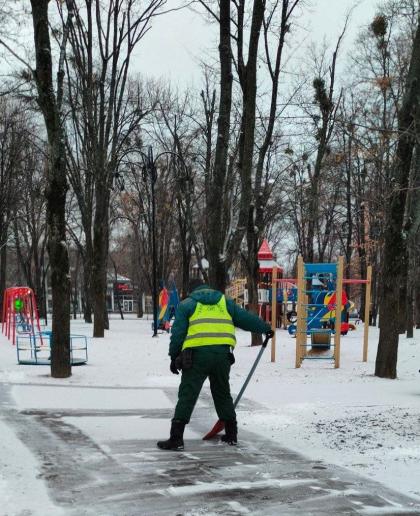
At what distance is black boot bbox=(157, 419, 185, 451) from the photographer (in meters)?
6.12

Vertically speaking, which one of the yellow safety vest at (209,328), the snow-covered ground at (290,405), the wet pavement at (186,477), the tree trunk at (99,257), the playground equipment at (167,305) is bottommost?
the snow-covered ground at (290,405)

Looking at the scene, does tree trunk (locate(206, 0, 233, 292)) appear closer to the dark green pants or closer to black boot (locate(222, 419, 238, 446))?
the dark green pants

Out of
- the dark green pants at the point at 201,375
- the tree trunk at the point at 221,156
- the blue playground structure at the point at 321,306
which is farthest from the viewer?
the blue playground structure at the point at 321,306

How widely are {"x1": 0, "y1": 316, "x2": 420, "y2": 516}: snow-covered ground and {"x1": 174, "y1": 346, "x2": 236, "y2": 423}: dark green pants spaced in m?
0.72

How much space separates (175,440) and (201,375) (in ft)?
2.13

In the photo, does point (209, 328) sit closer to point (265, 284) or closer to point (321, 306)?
point (321, 306)

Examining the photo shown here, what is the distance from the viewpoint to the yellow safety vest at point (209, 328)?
632 cm

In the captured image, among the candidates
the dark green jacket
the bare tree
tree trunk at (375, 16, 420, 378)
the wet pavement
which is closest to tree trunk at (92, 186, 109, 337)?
the bare tree

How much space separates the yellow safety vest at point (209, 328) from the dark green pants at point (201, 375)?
0.07 metres

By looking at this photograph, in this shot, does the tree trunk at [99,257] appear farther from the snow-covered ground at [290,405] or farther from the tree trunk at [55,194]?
the tree trunk at [55,194]

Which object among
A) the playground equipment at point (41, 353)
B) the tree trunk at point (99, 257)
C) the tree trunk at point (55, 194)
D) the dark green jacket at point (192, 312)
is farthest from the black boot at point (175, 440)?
the tree trunk at point (99, 257)

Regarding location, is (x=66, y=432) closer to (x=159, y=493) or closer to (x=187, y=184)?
(x=159, y=493)

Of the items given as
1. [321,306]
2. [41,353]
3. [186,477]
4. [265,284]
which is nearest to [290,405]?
[186,477]

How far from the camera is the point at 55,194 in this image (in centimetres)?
1081
